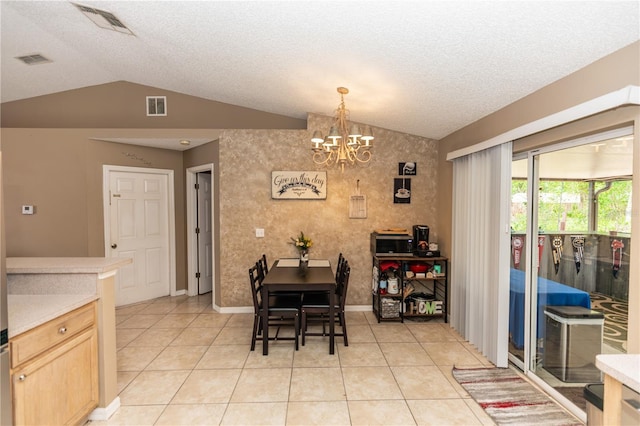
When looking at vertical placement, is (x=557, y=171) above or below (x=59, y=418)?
above

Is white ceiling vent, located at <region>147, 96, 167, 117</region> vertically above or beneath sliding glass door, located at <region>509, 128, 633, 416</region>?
above

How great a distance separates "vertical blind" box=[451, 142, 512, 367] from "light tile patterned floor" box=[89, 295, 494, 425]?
240 mm

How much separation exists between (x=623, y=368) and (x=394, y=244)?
291 centimetres

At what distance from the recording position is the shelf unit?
13.3 ft

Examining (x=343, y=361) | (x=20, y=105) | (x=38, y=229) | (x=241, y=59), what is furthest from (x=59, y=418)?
(x=20, y=105)

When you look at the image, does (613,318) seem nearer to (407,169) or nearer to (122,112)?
(407,169)

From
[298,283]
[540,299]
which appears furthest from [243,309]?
[540,299]

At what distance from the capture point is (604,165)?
7.18 ft

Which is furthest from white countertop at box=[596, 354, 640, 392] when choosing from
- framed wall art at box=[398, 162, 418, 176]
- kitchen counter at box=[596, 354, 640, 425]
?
framed wall art at box=[398, 162, 418, 176]

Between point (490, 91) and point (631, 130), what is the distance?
39.7 inches

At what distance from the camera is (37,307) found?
1.86 m

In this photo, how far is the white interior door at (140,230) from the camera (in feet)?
15.0

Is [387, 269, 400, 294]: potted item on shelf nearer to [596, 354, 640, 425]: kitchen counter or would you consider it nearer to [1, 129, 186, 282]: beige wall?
[596, 354, 640, 425]: kitchen counter

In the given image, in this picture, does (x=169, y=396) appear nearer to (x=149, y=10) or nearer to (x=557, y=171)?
(x=149, y=10)
